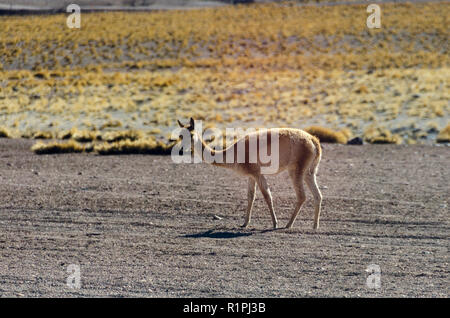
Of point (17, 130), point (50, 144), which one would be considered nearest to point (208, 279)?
point (50, 144)

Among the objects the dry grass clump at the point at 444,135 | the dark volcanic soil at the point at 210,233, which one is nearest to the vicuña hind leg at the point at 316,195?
the dark volcanic soil at the point at 210,233

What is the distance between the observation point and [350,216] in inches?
497

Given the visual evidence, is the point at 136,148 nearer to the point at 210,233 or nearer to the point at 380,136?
the point at 380,136

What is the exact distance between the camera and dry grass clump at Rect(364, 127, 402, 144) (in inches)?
915

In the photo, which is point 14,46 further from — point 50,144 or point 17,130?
point 50,144

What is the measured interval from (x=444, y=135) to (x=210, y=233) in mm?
14301

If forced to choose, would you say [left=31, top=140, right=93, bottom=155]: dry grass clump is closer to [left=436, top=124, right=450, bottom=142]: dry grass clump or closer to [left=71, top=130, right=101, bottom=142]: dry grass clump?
[left=71, top=130, right=101, bottom=142]: dry grass clump

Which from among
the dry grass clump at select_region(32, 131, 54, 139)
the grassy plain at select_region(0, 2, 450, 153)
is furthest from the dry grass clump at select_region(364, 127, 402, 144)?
the dry grass clump at select_region(32, 131, 54, 139)

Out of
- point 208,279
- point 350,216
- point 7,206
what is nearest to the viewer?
point 208,279

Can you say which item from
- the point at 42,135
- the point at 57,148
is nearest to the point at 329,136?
the point at 57,148

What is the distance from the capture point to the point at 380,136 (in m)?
24.2

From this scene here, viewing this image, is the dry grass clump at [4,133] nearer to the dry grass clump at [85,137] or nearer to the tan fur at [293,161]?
the dry grass clump at [85,137]

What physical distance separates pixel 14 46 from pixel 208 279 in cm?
3471

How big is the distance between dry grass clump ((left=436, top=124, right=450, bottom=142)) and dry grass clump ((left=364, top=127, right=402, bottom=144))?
1.24m
